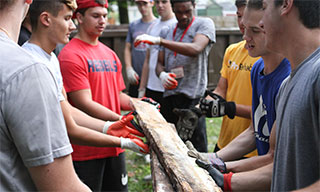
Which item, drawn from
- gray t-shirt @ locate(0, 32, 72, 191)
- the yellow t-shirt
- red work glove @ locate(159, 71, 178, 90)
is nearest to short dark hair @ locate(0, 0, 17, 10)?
gray t-shirt @ locate(0, 32, 72, 191)

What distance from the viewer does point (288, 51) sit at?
160cm

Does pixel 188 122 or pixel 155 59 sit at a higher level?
pixel 155 59

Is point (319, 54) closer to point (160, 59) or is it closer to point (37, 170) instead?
point (37, 170)

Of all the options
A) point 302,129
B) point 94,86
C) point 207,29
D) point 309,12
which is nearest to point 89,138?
point 94,86

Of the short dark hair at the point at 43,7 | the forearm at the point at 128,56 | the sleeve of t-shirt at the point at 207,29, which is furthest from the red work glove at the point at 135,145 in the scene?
the forearm at the point at 128,56

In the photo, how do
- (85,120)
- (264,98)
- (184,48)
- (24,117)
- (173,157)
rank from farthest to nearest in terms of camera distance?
(184,48) < (85,120) < (264,98) < (173,157) < (24,117)

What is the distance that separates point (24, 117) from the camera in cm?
133

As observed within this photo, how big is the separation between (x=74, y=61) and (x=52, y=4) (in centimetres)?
64

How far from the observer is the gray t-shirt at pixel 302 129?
1.40 m

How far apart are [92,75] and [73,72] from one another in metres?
0.21

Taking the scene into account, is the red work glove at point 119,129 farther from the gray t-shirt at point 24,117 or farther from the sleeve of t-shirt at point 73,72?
the gray t-shirt at point 24,117

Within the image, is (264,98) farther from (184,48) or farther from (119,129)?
(184,48)

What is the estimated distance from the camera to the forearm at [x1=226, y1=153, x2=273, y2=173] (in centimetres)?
236

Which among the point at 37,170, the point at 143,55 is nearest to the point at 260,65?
the point at 37,170
